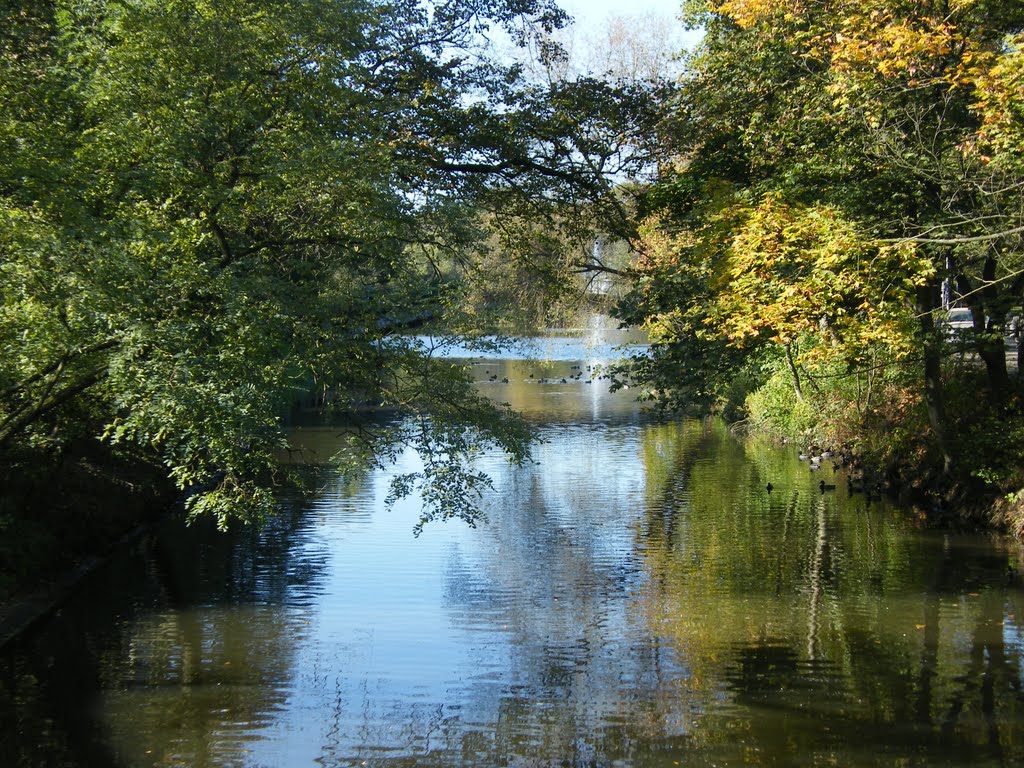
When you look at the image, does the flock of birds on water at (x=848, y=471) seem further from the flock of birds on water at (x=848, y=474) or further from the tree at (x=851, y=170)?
the tree at (x=851, y=170)

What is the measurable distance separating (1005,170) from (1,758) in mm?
12162

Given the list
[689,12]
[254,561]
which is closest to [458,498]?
[254,561]

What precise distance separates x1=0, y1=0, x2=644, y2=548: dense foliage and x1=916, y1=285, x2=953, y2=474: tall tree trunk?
521cm

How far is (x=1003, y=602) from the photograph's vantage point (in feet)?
39.6

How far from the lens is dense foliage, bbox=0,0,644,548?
8.03 metres

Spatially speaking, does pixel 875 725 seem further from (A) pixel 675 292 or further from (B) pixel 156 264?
(A) pixel 675 292

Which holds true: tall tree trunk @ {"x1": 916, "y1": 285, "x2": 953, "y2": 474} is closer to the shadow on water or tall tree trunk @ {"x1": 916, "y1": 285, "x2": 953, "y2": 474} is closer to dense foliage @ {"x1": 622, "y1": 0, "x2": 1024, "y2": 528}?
dense foliage @ {"x1": 622, "y1": 0, "x2": 1024, "y2": 528}

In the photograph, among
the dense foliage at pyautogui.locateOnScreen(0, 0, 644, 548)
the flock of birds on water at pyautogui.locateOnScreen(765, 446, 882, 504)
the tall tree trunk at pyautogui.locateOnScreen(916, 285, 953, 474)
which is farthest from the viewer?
the flock of birds on water at pyautogui.locateOnScreen(765, 446, 882, 504)

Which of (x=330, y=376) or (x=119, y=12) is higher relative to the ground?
(x=119, y=12)

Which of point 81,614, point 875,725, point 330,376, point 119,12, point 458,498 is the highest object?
point 119,12

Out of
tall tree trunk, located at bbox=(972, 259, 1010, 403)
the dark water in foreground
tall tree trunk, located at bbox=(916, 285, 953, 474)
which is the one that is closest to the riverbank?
the dark water in foreground

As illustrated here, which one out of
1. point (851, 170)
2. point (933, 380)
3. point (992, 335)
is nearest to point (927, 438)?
point (933, 380)

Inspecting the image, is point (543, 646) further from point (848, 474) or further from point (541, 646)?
point (848, 474)

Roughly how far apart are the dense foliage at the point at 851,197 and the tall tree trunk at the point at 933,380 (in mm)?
32
